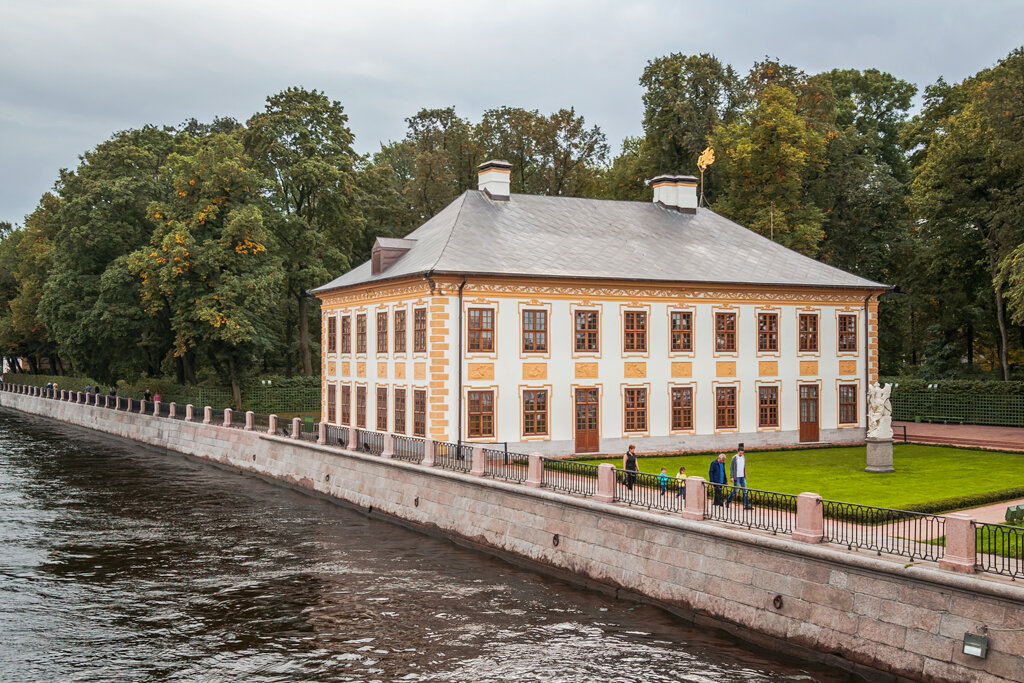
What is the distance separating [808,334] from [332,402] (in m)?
21.4

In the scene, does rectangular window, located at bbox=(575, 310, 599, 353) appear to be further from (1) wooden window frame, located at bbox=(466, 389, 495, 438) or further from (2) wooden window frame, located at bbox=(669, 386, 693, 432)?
(1) wooden window frame, located at bbox=(466, 389, 495, 438)

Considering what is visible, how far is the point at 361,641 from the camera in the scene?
17562 millimetres

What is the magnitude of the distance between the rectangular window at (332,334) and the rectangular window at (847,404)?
22.5m

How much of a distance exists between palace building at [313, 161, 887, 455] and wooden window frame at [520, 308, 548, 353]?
48 mm

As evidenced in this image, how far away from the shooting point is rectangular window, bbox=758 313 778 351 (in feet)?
125

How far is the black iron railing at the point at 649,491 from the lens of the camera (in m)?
21.1

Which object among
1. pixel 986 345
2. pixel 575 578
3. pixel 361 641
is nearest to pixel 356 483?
pixel 575 578

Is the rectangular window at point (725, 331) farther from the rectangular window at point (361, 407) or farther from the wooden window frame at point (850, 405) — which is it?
the rectangular window at point (361, 407)

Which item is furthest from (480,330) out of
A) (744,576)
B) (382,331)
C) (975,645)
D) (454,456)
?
(975,645)

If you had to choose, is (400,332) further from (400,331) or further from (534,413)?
(534,413)

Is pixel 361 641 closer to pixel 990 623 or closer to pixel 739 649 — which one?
pixel 739 649

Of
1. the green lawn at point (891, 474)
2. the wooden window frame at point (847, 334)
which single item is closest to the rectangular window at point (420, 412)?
the green lawn at point (891, 474)

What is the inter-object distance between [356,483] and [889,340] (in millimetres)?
44195

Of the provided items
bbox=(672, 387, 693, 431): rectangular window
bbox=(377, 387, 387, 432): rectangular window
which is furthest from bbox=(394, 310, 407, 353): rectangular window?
bbox=(672, 387, 693, 431): rectangular window
